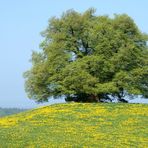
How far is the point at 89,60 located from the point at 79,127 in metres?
20.1

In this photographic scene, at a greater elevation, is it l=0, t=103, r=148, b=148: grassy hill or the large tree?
the large tree

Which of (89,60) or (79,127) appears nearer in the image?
(79,127)

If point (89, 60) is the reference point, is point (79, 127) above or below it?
below

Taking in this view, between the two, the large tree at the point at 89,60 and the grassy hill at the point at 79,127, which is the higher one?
the large tree at the point at 89,60

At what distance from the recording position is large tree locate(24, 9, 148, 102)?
57.3 meters

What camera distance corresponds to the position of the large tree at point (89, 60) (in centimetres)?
5734

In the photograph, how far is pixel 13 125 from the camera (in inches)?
1609

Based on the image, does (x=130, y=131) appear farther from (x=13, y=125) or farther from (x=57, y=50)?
(x=57, y=50)

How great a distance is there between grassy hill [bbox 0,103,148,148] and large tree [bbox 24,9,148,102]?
843cm

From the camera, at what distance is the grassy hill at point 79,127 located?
3101 cm

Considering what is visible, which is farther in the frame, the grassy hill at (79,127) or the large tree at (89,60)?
the large tree at (89,60)

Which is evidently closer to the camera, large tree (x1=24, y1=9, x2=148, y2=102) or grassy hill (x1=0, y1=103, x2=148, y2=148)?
grassy hill (x1=0, y1=103, x2=148, y2=148)

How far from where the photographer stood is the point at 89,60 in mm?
57625

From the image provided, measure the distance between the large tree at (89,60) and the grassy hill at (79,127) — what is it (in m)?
8.43
